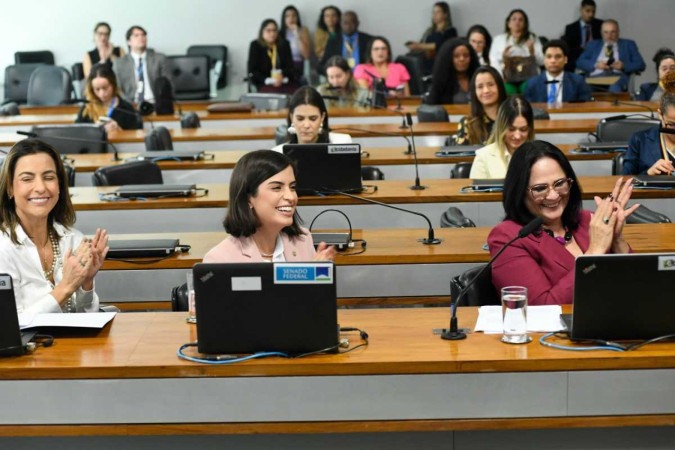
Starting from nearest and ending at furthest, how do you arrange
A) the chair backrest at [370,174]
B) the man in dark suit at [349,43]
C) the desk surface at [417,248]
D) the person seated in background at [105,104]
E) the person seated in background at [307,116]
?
the desk surface at [417,248], the person seated in background at [307,116], the chair backrest at [370,174], the person seated in background at [105,104], the man in dark suit at [349,43]

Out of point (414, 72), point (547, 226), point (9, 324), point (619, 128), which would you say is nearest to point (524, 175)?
point (547, 226)

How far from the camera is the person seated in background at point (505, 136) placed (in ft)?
16.5

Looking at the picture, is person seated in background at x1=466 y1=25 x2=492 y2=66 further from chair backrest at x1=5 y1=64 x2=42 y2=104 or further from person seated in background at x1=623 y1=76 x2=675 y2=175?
chair backrest at x1=5 y1=64 x2=42 y2=104

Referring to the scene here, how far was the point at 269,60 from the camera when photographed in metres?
11.7

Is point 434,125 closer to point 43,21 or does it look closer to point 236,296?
point 236,296

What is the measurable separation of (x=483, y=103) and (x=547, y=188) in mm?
2969

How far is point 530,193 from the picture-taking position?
3.33 m

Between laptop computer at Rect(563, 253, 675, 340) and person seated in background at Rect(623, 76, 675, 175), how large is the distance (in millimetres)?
2719

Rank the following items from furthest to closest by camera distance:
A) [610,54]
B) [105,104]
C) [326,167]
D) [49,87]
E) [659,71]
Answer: [49,87] → [610,54] → [659,71] → [105,104] → [326,167]

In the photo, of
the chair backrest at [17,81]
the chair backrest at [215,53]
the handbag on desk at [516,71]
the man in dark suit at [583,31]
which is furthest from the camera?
the chair backrest at [215,53]

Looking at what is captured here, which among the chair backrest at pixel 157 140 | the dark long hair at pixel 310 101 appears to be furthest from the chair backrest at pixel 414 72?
the dark long hair at pixel 310 101

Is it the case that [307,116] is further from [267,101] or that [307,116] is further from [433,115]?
[267,101]

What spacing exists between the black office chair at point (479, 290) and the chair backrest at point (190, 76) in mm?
9093

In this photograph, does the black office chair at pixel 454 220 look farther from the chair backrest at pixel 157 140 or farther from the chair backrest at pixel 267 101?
the chair backrest at pixel 267 101
